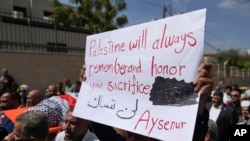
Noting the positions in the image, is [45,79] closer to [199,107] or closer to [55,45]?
[55,45]

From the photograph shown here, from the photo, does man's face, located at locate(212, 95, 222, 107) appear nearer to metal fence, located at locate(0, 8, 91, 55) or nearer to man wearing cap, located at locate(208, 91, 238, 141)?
man wearing cap, located at locate(208, 91, 238, 141)

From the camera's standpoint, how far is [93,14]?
14578mm

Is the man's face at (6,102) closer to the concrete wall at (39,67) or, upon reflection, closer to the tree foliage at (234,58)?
the concrete wall at (39,67)

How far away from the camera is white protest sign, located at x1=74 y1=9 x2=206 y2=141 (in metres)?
1.82

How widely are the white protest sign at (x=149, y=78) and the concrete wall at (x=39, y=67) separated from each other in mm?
8295

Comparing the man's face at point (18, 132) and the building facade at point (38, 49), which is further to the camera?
the building facade at point (38, 49)

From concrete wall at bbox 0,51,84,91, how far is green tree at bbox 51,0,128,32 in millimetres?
1891

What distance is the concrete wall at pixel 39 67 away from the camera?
10508 mm

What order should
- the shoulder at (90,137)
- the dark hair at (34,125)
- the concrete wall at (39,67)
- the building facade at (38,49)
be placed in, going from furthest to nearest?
the building facade at (38,49)
the concrete wall at (39,67)
the shoulder at (90,137)
the dark hair at (34,125)

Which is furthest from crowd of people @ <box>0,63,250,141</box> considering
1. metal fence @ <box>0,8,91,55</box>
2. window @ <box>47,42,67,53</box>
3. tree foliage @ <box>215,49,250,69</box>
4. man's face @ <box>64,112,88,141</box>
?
tree foliage @ <box>215,49,250,69</box>

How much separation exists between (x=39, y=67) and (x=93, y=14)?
413 cm

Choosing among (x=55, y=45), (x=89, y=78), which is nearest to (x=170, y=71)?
(x=89, y=78)

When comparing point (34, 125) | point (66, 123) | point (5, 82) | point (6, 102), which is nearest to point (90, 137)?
point (66, 123)

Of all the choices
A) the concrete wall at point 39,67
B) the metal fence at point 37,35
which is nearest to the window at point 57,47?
the metal fence at point 37,35
